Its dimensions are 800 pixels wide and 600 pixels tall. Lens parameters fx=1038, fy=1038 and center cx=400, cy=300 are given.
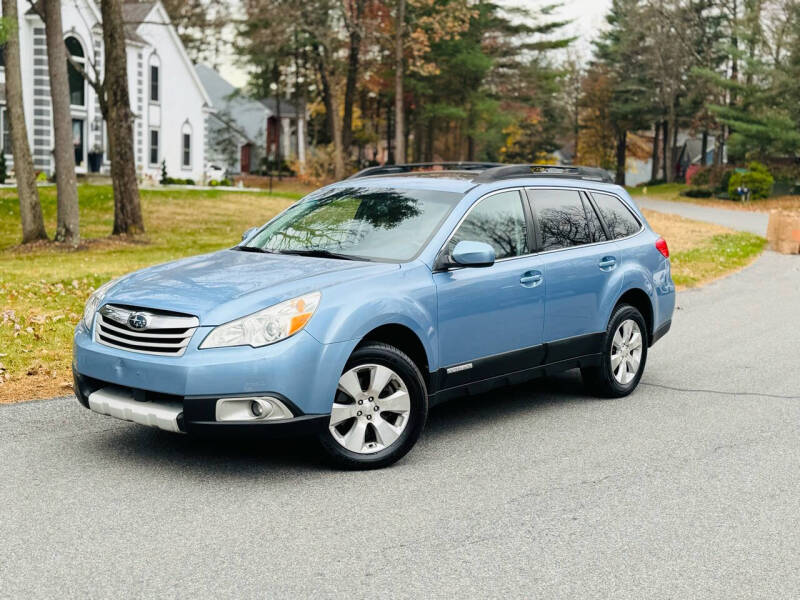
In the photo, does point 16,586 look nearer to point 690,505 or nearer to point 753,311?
point 690,505

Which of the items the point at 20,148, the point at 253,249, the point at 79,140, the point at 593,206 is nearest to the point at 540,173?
the point at 593,206

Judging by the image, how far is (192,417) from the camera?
558 cm

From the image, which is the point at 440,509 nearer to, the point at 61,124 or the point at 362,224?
the point at 362,224

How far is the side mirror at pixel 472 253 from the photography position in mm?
6500

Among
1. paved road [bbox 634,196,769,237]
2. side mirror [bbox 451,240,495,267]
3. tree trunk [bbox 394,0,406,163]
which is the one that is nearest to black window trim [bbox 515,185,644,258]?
side mirror [bbox 451,240,495,267]

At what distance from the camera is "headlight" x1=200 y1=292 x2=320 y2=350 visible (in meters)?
5.62

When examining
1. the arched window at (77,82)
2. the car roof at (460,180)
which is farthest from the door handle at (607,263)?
the arched window at (77,82)

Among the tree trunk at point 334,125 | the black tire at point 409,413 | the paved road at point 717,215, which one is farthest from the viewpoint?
the tree trunk at point 334,125

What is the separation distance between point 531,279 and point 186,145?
45.9 metres

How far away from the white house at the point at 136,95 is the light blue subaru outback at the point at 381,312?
33438 mm

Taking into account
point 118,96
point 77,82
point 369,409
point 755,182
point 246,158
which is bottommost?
point 755,182

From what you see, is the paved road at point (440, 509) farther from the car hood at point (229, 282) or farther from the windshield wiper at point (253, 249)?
the windshield wiper at point (253, 249)

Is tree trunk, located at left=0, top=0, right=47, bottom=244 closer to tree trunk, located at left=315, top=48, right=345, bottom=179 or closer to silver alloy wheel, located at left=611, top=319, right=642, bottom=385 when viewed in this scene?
silver alloy wheel, located at left=611, top=319, right=642, bottom=385

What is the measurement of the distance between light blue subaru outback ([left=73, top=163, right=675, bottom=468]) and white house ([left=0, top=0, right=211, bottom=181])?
33.4 meters
